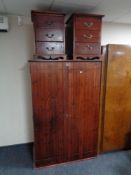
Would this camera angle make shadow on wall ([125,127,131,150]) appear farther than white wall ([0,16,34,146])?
Yes

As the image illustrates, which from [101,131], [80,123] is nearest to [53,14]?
[80,123]

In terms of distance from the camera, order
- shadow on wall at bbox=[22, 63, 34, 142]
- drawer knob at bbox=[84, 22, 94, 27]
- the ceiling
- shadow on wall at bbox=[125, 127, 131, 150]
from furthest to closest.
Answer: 1. shadow on wall at bbox=[125, 127, 131, 150]
2. shadow on wall at bbox=[22, 63, 34, 142]
3. drawer knob at bbox=[84, 22, 94, 27]
4. the ceiling

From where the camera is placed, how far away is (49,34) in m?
2.07

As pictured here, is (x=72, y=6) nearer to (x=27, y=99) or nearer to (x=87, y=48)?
(x=87, y=48)

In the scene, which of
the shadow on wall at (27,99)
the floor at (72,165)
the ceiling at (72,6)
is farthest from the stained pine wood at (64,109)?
the ceiling at (72,6)

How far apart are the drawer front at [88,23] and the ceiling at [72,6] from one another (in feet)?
0.48

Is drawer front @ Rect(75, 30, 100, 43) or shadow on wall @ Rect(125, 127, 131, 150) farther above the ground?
drawer front @ Rect(75, 30, 100, 43)

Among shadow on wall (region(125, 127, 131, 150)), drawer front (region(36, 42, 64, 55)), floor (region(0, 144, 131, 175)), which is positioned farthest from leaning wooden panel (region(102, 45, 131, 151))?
drawer front (region(36, 42, 64, 55))

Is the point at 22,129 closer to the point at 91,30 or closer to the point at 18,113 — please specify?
the point at 18,113

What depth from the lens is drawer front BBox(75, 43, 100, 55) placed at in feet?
7.19

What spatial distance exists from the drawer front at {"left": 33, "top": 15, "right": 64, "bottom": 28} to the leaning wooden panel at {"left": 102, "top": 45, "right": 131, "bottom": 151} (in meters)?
0.86

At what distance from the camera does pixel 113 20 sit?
2.71m

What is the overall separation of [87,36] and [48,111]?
1.21 m

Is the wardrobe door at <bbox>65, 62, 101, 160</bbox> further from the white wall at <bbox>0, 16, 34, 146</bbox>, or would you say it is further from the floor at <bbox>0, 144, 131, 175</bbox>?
the white wall at <bbox>0, 16, 34, 146</bbox>
